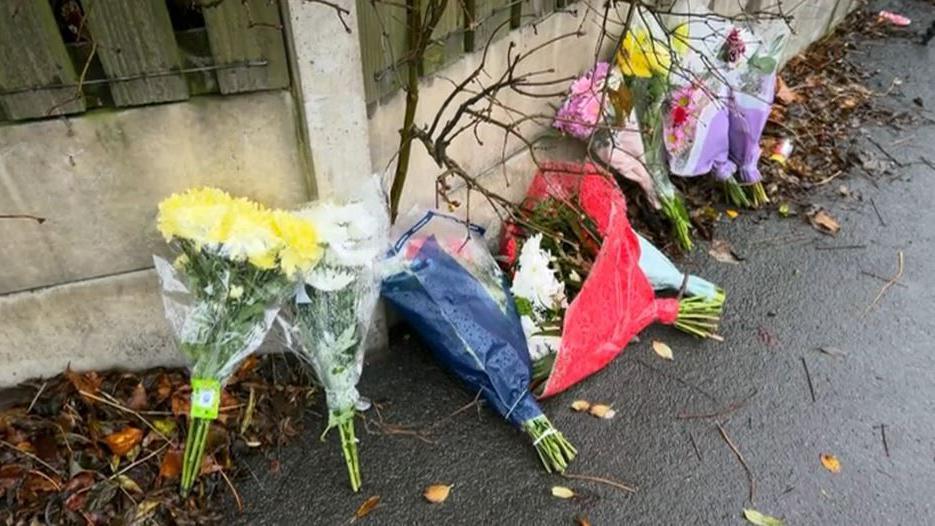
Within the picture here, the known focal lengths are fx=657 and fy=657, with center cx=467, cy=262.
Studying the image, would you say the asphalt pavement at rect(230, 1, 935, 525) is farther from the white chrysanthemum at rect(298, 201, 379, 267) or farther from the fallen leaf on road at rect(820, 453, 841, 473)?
the white chrysanthemum at rect(298, 201, 379, 267)

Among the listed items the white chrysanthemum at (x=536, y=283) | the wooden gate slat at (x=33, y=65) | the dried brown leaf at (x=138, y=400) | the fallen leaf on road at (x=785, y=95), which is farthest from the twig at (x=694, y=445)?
the fallen leaf on road at (x=785, y=95)

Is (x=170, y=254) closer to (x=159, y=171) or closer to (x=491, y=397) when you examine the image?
(x=159, y=171)

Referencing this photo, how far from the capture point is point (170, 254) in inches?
84.3

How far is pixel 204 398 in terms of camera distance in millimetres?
2092

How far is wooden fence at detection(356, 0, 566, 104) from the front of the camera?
86.0 inches

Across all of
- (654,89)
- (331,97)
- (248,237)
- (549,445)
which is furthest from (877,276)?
(248,237)

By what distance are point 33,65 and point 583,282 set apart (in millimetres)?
2065

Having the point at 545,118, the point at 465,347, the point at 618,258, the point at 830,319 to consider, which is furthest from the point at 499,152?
the point at 830,319

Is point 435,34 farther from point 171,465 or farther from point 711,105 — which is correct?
point 171,465

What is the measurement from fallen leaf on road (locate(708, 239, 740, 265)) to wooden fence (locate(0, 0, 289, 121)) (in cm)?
236

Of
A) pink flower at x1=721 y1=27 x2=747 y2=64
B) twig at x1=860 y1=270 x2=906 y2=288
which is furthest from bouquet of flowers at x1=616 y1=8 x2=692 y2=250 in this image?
twig at x1=860 y1=270 x2=906 y2=288

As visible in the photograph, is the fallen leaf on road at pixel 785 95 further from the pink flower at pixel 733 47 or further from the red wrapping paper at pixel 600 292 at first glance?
the red wrapping paper at pixel 600 292

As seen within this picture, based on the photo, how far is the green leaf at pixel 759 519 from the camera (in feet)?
7.16

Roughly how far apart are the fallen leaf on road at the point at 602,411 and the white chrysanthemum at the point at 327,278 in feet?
3.61
